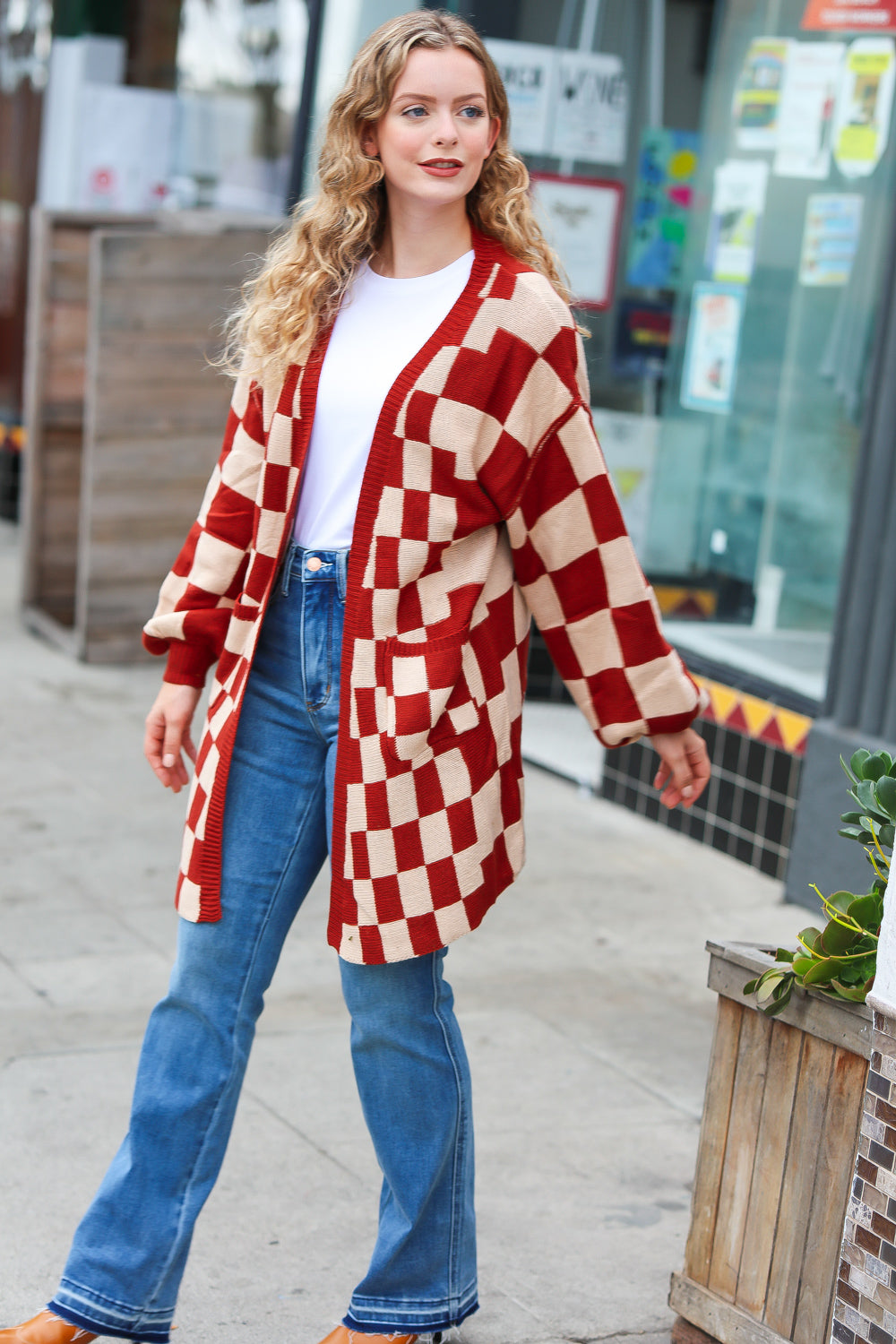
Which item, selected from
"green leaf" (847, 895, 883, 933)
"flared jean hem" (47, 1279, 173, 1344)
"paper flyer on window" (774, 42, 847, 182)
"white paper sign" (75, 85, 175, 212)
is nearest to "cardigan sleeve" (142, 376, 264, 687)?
"flared jean hem" (47, 1279, 173, 1344)

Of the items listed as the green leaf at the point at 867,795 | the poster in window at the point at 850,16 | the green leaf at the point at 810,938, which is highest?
the poster in window at the point at 850,16

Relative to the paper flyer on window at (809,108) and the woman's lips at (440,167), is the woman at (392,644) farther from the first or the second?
the paper flyer on window at (809,108)

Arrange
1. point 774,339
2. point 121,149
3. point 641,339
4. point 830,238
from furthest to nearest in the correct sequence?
point 121,149, point 641,339, point 774,339, point 830,238

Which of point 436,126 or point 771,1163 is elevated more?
point 436,126

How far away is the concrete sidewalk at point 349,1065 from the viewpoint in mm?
2756

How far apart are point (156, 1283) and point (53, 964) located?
5.80 feet

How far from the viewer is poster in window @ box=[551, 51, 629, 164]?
6148 mm

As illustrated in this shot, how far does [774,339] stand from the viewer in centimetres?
549

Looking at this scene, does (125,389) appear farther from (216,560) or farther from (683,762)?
(683,762)

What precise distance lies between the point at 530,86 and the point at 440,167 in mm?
4135

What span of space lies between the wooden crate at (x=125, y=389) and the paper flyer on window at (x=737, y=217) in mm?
1934

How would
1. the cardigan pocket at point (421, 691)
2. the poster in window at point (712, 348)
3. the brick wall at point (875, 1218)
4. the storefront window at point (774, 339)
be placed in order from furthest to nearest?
1. the poster in window at point (712, 348)
2. the storefront window at point (774, 339)
3. the cardigan pocket at point (421, 691)
4. the brick wall at point (875, 1218)

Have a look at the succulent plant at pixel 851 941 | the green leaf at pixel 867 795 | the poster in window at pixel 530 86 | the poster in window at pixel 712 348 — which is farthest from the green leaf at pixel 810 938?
the poster in window at pixel 530 86

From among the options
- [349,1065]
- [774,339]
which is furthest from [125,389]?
[349,1065]
